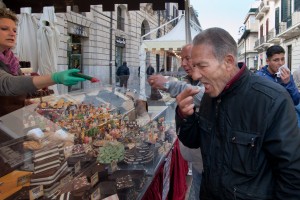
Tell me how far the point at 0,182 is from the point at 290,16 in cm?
3373

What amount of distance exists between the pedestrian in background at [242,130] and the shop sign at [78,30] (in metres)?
14.0

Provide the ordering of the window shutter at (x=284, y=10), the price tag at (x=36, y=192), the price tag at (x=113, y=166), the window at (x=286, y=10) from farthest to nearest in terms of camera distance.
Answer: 1. the window shutter at (x=284, y=10)
2. the window at (x=286, y=10)
3. the price tag at (x=113, y=166)
4. the price tag at (x=36, y=192)

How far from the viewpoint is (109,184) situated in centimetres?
234

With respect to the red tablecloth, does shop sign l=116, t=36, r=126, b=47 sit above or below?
above

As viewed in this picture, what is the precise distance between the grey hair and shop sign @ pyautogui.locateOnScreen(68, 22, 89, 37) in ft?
45.9

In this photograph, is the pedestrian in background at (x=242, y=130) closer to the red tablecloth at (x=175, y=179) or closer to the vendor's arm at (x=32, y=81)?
the vendor's arm at (x=32, y=81)

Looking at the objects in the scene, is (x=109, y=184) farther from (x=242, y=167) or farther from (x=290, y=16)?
(x=290, y=16)

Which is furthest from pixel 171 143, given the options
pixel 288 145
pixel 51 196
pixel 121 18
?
pixel 121 18

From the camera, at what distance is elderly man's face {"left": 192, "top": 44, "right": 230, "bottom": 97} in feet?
5.38

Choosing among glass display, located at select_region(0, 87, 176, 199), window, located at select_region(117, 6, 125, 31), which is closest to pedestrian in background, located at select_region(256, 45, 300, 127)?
glass display, located at select_region(0, 87, 176, 199)

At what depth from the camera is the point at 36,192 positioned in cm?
183

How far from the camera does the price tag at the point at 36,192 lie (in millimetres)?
1798

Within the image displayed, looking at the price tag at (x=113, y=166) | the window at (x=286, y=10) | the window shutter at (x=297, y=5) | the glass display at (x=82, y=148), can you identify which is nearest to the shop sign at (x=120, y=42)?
the glass display at (x=82, y=148)

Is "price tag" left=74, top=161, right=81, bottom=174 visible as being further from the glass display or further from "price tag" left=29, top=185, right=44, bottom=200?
"price tag" left=29, top=185, right=44, bottom=200
